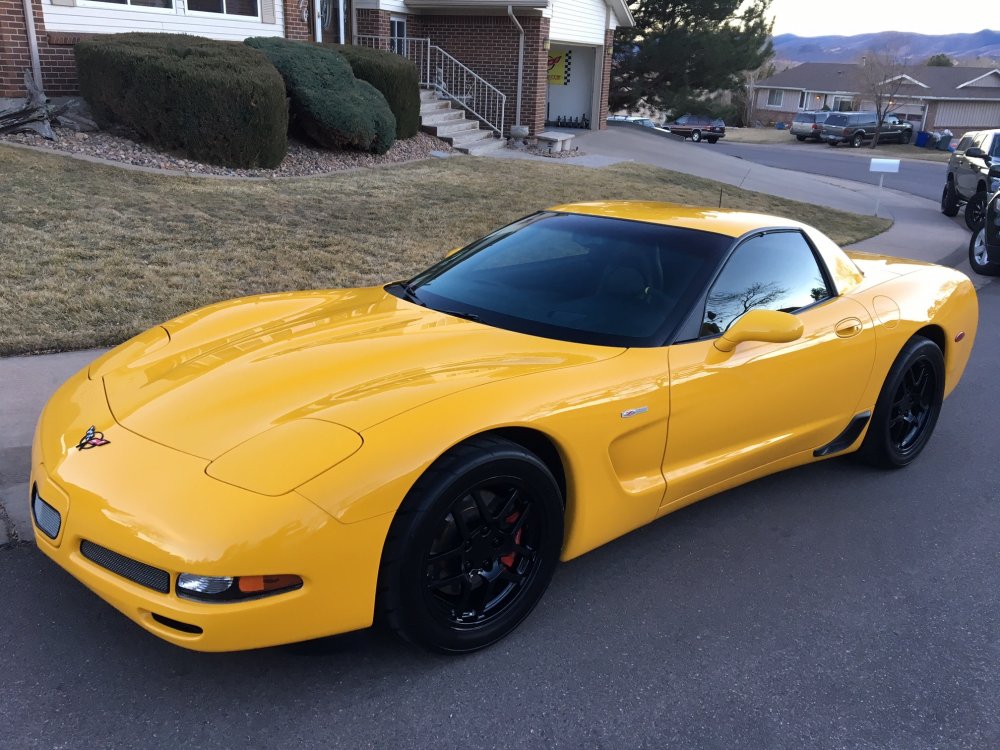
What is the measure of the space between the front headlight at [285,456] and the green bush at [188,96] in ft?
31.4

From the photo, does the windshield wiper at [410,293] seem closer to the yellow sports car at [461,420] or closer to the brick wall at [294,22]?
the yellow sports car at [461,420]

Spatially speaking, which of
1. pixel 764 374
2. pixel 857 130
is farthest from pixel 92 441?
pixel 857 130

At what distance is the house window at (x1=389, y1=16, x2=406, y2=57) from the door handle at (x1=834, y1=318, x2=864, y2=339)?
17.2 m

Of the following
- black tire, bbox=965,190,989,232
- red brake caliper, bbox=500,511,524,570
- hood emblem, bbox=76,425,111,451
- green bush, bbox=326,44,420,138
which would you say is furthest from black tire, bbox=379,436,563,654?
green bush, bbox=326,44,420,138

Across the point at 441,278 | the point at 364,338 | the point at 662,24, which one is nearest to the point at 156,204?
the point at 441,278

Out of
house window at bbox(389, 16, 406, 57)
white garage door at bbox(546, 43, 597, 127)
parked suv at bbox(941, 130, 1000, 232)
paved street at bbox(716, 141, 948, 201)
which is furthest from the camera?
white garage door at bbox(546, 43, 597, 127)

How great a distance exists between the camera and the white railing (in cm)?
1983

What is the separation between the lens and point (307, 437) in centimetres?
259

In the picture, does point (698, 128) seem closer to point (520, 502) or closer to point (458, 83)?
point (458, 83)

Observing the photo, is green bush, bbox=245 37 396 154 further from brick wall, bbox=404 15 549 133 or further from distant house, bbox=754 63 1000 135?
distant house, bbox=754 63 1000 135

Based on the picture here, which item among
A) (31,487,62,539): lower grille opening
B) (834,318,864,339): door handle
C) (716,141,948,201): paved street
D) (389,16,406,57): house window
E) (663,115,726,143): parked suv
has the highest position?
(389,16,406,57): house window

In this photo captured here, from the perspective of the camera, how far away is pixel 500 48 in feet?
66.3

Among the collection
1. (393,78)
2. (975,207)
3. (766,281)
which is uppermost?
(393,78)

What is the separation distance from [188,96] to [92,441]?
9.33 meters
